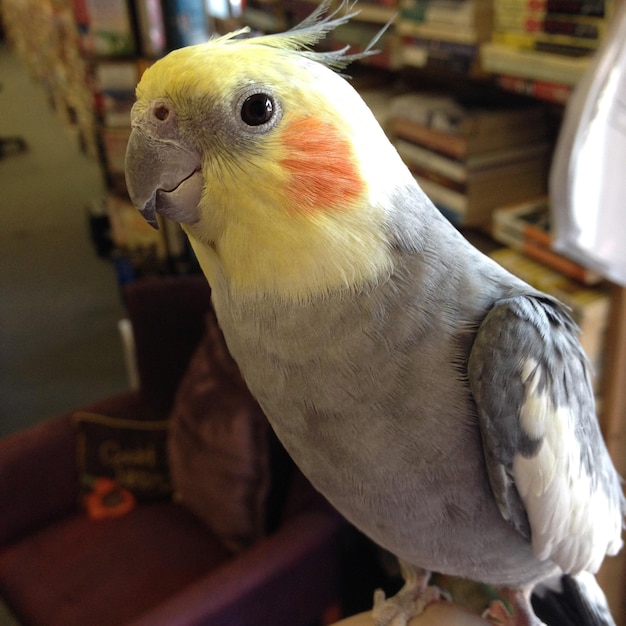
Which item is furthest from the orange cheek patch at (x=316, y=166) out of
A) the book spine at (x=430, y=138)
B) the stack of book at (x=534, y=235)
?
the book spine at (x=430, y=138)

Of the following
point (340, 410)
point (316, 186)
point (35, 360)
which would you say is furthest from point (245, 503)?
point (35, 360)

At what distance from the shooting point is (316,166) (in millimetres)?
507

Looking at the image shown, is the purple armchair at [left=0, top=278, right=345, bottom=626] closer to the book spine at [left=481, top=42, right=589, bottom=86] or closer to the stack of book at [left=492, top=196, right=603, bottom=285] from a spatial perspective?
the stack of book at [left=492, top=196, right=603, bottom=285]

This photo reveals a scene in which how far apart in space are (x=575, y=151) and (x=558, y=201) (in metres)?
0.10

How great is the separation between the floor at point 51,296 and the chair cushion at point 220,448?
1.77ft

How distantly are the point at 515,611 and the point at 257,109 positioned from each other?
25.6 inches

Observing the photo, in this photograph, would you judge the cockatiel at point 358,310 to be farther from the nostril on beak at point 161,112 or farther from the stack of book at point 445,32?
the stack of book at point 445,32

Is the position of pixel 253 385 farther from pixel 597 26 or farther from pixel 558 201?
pixel 597 26

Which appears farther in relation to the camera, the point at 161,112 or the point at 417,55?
the point at 417,55

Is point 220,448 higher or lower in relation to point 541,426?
lower

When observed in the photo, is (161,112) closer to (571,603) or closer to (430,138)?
(571,603)

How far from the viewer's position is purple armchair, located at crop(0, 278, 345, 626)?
1.38m

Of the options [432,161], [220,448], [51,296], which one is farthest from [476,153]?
[51,296]

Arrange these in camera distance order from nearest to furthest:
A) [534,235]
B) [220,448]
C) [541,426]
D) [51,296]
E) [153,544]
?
1. [541,426]
2. [534,235]
3. [220,448]
4. [153,544]
5. [51,296]
